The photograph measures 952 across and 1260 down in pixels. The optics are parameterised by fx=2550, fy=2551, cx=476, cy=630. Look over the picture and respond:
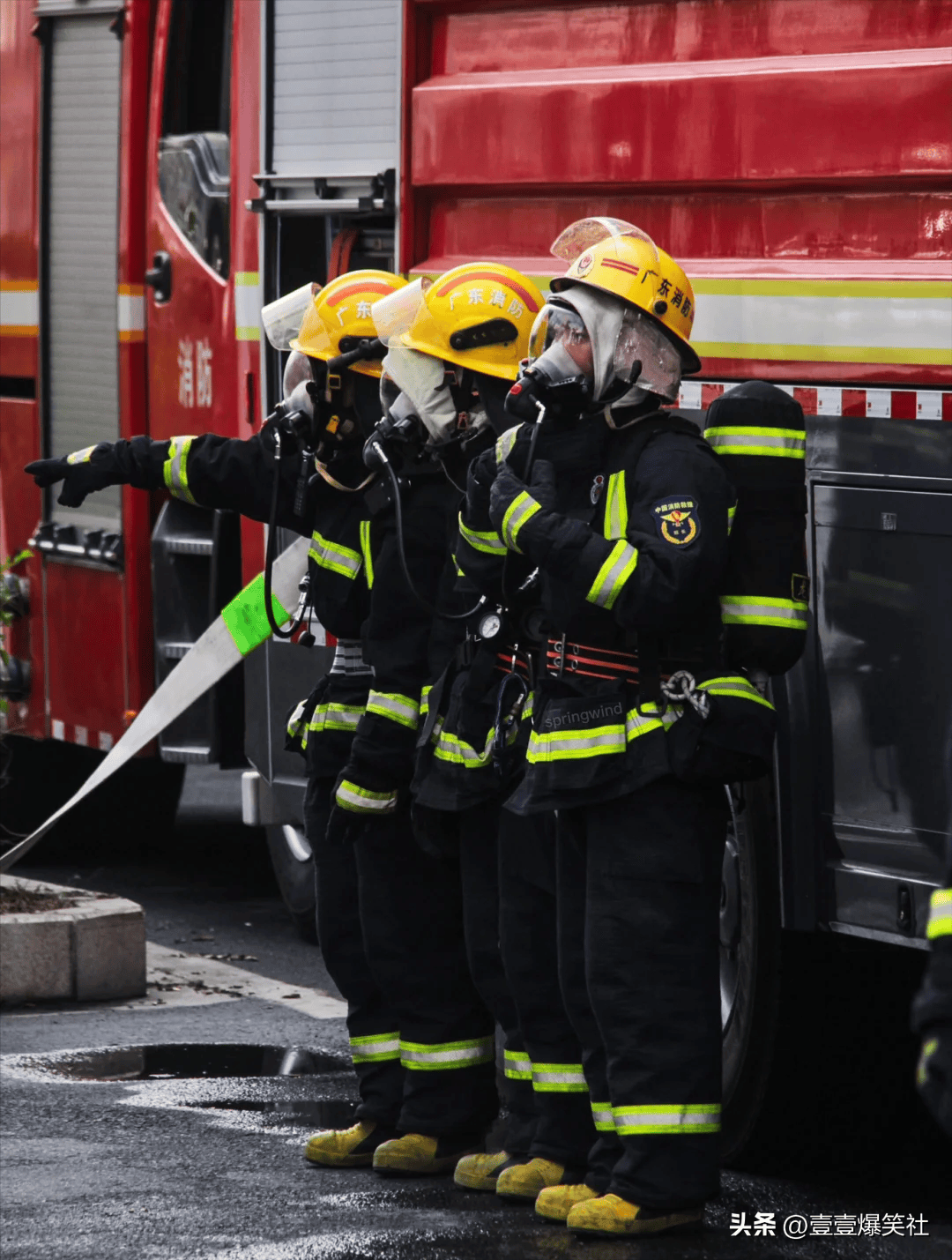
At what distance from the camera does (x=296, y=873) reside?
26.3 ft

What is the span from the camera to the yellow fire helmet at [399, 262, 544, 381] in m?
5.08

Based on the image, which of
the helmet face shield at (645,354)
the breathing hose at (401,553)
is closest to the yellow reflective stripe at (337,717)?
the breathing hose at (401,553)

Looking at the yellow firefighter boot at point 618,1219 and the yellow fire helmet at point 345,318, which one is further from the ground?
the yellow fire helmet at point 345,318

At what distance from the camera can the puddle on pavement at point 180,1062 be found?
21.0 ft

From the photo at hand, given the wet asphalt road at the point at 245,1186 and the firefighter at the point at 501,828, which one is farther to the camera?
the firefighter at the point at 501,828

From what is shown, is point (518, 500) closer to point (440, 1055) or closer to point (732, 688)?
point (732, 688)

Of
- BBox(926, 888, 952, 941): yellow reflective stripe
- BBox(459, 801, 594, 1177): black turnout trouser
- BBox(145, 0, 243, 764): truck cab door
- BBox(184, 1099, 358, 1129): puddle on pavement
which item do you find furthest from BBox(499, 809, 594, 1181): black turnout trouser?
BBox(145, 0, 243, 764): truck cab door

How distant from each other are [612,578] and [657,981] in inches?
29.4

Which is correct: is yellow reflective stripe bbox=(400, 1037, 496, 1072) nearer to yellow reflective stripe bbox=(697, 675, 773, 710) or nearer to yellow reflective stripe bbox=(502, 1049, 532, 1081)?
yellow reflective stripe bbox=(502, 1049, 532, 1081)

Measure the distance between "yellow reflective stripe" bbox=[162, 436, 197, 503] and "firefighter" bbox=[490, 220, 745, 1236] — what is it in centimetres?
117

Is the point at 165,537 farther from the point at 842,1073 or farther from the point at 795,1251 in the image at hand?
the point at 795,1251

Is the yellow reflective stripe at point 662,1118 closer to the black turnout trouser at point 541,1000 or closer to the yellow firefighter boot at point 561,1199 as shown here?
the yellow firefighter boot at point 561,1199

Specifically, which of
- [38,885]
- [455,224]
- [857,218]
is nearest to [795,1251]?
[857,218]

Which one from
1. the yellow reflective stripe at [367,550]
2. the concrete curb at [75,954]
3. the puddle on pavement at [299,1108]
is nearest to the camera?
the yellow reflective stripe at [367,550]
